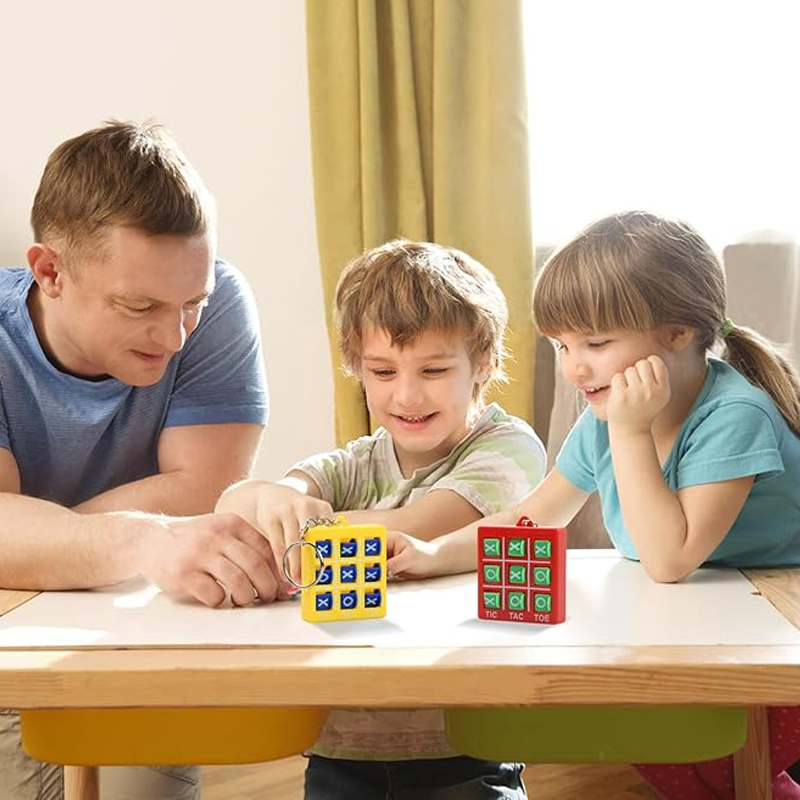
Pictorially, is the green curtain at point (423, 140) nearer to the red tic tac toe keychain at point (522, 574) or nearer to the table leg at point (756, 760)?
the table leg at point (756, 760)

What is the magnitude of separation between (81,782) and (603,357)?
2.42 ft

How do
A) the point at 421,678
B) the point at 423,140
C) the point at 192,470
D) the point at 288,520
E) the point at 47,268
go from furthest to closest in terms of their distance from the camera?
the point at 423,140 → the point at 192,470 → the point at 47,268 → the point at 288,520 → the point at 421,678

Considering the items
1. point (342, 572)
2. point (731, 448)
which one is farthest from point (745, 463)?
point (342, 572)

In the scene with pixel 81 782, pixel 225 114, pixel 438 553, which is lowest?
pixel 81 782

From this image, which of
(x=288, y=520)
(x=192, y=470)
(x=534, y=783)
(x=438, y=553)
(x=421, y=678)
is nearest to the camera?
(x=421, y=678)

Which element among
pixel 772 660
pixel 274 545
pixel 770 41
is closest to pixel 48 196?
pixel 274 545

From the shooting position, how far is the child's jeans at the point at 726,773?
1.45m

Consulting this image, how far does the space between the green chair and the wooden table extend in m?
0.14

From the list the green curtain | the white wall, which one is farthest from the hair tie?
the white wall

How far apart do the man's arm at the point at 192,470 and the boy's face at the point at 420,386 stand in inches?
9.9

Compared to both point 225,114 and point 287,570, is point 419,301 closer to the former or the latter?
point 287,570

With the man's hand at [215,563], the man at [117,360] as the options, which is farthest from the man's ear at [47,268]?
the man's hand at [215,563]

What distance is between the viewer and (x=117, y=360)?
1.46 m

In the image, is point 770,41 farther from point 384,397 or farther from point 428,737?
point 428,737
